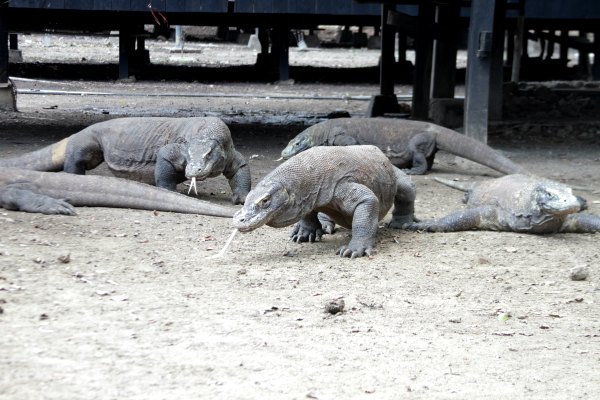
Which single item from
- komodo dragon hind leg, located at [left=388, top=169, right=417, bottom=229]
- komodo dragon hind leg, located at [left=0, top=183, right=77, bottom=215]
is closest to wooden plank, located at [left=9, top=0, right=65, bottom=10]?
komodo dragon hind leg, located at [left=0, top=183, right=77, bottom=215]

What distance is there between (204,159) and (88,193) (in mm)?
839

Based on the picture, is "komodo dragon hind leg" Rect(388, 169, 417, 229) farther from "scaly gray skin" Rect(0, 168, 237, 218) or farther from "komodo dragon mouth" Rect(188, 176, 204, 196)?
"komodo dragon mouth" Rect(188, 176, 204, 196)

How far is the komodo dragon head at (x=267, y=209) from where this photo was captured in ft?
17.1

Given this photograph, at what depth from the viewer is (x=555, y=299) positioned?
4.86m

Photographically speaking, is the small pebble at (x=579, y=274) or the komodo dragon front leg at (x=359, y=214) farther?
the komodo dragon front leg at (x=359, y=214)

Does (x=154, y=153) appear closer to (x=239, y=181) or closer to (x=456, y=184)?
(x=239, y=181)

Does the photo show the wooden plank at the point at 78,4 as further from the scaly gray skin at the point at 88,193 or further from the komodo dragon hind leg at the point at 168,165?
the scaly gray skin at the point at 88,193

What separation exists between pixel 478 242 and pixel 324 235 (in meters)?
0.97

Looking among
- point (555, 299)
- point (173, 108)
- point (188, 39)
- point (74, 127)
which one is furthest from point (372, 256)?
point (188, 39)

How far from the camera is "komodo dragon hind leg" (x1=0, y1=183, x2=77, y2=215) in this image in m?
6.37

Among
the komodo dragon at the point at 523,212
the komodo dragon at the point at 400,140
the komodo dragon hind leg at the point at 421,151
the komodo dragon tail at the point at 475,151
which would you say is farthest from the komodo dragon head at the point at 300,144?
the komodo dragon at the point at 523,212

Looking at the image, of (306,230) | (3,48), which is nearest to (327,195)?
(306,230)

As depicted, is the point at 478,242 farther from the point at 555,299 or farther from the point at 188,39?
the point at 188,39

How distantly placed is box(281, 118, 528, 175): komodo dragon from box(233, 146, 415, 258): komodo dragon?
3.12 m
